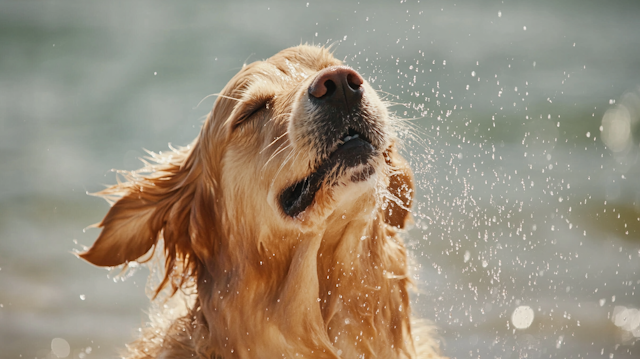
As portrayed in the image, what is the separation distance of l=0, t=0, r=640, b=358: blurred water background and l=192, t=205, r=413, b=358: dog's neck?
0.54 meters

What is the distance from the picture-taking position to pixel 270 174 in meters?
3.14

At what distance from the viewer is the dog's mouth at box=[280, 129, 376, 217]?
115 inches

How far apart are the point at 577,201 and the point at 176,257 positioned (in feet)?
17.7

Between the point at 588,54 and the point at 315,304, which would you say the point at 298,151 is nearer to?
the point at 315,304

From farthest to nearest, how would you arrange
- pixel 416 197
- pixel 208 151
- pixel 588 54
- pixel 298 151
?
pixel 588 54, pixel 416 197, pixel 208 151, pixel 298 151

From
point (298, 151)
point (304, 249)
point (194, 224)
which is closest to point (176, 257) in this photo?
point (194, 224)

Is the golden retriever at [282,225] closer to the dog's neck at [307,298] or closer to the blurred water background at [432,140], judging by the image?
the dog's neck at [307,298]

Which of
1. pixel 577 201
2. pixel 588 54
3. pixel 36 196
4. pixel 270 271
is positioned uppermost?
pixel 588 54

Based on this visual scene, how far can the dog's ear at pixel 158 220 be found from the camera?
341 cm

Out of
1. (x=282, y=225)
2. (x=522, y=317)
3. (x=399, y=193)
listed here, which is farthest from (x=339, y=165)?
(x=522, y=317)

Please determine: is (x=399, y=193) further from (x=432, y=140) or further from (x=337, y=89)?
(x=432, y=140)

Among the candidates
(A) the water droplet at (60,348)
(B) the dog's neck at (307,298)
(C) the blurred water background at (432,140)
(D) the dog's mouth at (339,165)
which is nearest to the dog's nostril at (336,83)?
(D) the dog's mouth at (339,165)

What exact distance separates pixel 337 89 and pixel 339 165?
35cm

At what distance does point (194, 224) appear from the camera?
346 centimetres
